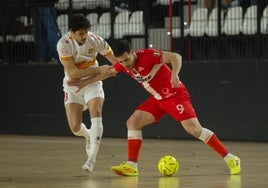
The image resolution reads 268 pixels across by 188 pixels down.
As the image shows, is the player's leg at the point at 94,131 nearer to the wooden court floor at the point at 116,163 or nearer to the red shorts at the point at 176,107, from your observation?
the wooden court floor at the point at 116,163

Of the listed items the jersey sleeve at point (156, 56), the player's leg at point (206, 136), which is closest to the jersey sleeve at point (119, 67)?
the jersey sleeve at point (156, 56)

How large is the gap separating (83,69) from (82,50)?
0.28m

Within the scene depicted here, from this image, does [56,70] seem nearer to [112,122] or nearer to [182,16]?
[112,122]

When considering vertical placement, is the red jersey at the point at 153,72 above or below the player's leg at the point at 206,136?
above

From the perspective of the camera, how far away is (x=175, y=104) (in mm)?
10570

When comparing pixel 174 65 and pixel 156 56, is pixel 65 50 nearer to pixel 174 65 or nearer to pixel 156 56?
pixel 156 56

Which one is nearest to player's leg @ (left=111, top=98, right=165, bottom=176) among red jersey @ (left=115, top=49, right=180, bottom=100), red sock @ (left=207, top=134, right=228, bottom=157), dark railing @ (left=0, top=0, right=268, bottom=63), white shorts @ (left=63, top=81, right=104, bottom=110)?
red jersey @ (left=115, top=49, right=180, bottom=100)

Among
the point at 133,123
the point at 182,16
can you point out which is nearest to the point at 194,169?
the point at 133,123

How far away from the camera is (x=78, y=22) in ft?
35.1

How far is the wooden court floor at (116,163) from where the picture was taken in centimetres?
970

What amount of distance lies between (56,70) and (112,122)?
1949 millimetres

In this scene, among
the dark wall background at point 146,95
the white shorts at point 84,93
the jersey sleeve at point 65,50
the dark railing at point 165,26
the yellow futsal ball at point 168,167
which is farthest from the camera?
the dark railing at point 165,26

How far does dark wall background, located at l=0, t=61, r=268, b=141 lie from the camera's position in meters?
17.1

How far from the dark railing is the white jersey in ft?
20.4
